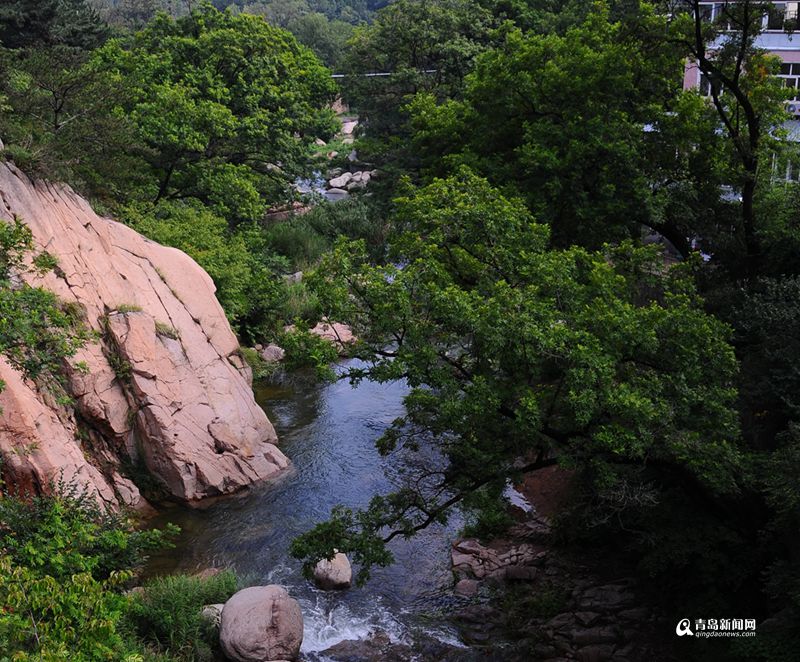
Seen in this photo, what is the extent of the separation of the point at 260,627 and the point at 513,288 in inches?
276

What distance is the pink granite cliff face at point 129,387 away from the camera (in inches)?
698

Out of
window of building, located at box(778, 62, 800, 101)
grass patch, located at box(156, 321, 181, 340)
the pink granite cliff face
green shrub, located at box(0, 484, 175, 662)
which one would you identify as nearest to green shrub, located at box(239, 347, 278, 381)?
the pink granite cliff face

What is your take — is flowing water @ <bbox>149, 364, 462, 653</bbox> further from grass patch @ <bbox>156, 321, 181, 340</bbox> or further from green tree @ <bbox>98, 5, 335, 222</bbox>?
green tree @ <bbox>98, 5, 335, 222</bbox>

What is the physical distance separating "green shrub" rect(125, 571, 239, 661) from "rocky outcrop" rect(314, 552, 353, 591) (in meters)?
2.20

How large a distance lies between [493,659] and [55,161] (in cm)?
1537

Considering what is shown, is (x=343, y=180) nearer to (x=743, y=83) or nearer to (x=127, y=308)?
(x=127, y=308)

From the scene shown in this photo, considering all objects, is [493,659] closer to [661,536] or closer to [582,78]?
[661,536]

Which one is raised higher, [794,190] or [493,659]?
[794,190]

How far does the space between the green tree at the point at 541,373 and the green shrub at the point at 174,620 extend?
2.35 meters

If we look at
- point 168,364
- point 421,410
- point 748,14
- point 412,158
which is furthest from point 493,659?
point 412,158

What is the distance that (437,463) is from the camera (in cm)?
2131

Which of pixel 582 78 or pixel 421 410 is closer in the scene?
pixel 421 410

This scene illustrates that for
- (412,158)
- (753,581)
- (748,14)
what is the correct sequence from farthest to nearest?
(412,158)
(748,14)
(753,581)

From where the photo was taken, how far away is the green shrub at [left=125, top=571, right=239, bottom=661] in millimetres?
13422
